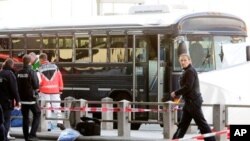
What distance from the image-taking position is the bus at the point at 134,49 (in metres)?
20.8

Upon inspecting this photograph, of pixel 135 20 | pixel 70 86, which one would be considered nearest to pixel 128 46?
pixel 135 20

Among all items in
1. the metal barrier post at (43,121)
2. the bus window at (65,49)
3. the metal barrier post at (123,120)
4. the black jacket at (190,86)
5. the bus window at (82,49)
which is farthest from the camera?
the bus window at (65,49)

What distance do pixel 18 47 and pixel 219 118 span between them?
9.31 meters

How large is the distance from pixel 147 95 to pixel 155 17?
84.9 inches

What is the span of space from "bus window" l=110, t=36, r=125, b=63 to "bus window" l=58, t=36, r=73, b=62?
1.46 metres

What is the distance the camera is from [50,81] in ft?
63.9

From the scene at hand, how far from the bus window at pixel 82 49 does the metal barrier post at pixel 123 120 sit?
4545 millimetres

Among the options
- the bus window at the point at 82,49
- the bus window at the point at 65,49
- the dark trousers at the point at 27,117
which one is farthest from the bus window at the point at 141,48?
the dark trousers at the point at 27,117

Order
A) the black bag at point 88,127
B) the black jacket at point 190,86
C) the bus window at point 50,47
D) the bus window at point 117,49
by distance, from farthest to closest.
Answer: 1. the bus window at point 50,47
2. the bus window at point 117,49
3. the black bag at point 88,127
4. the black jacket at point 190,86

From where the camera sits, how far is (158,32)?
68.8 feet

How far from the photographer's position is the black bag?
16.8 metres

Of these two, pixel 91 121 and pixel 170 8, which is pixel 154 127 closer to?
pixel 170 8

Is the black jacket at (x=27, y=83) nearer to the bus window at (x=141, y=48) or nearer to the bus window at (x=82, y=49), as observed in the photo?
the bus window at (x=141, y=48)

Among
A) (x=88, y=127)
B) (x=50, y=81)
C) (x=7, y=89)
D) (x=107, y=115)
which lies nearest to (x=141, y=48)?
(x=107, y=115)
